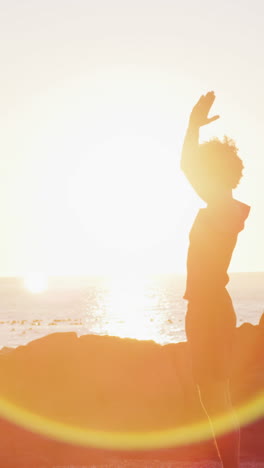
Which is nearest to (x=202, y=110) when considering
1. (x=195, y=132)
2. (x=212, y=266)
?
(x=195, y=132)

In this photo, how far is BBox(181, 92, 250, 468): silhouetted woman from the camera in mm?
4457

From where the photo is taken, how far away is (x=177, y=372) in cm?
834

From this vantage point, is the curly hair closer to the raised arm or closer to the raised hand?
the raised arm

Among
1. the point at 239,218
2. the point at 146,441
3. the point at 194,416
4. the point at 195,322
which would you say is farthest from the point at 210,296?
the point at 194,416

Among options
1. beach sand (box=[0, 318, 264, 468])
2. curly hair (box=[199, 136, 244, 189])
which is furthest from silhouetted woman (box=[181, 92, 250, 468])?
beach sand (box=[0, 318, 264, 468])

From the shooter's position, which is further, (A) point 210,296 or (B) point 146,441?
(B) point 146,441

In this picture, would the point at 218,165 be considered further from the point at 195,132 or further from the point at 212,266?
the point at 212,266

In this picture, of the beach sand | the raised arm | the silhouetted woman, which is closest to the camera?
the silhouetted woman

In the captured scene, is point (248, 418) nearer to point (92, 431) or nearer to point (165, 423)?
point (165, 423)

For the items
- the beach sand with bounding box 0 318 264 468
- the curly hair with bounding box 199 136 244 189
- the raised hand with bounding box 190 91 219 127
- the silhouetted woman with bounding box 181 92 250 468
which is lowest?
the beach sand with bounding box 0 318 264 468

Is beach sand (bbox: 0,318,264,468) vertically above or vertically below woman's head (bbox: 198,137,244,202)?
below

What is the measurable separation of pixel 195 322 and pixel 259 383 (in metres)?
3.70

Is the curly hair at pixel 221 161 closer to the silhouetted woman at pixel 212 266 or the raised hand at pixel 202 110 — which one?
the silhouetted woman at pixel 212 266

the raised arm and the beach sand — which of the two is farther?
the beach sand
